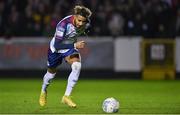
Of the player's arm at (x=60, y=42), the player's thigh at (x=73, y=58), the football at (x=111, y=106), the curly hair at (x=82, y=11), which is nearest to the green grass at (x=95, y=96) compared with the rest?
the football at (x=111, y=106)

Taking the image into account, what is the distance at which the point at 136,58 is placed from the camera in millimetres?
21250

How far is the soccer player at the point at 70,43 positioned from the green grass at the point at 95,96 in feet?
1.67

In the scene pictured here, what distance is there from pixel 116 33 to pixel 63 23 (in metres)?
9.40

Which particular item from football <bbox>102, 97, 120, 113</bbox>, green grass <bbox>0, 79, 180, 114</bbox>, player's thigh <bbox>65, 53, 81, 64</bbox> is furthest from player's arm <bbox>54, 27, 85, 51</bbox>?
football <bbox>102, 97, 120, 113</bbox>

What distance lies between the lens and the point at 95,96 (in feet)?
49.3

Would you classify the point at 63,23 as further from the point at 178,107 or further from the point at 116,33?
the point at 116,33

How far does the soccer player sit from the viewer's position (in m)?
11.8

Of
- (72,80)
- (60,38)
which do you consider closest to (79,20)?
(60,38)

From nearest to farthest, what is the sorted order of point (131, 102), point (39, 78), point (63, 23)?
point (63, 23) < point (131, 102) < point (39, 78)

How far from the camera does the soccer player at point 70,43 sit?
11789 mm

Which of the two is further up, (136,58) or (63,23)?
(63,23)

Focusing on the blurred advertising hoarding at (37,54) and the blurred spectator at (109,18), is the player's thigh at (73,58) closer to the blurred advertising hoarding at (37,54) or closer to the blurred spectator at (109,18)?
the blurred spectator at (109,18)

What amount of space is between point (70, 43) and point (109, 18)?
9.33 m

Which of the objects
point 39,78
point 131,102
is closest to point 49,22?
point 39,78
